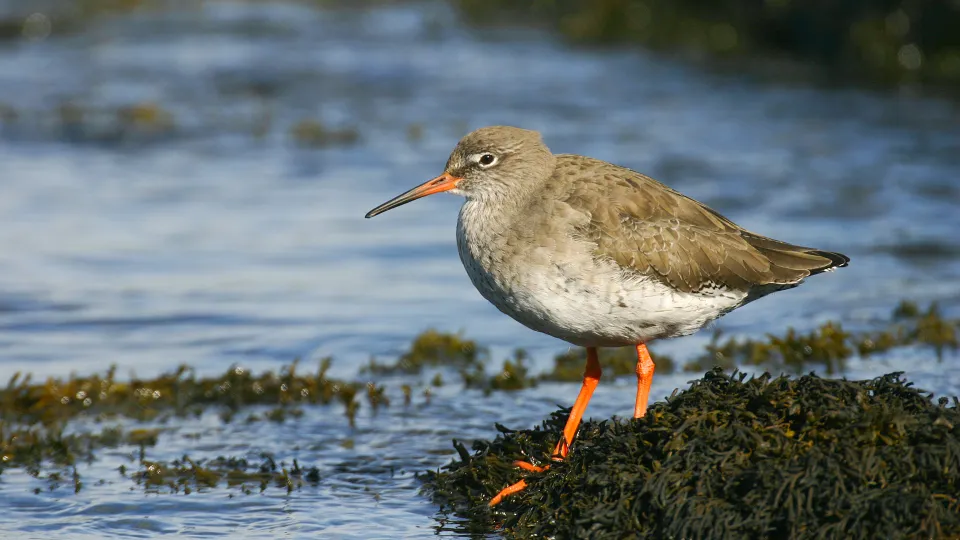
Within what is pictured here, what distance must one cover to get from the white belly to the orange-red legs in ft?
1.10

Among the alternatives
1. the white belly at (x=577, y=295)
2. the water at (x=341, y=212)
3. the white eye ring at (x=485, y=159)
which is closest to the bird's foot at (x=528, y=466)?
the water at (x=341, y=212)

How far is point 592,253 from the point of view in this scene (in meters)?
6.34

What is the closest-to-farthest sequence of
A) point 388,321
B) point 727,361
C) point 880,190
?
point 727,361
point 388,321
point 880,190

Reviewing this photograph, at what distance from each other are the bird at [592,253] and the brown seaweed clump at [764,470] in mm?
506

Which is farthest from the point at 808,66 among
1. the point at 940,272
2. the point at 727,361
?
the point at 727,361

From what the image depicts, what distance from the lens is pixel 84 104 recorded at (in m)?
17.8

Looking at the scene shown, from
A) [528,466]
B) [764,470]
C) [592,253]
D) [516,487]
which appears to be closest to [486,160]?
[592,253]

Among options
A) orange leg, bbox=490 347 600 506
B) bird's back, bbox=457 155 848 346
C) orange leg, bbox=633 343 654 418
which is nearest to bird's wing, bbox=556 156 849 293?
bird's back, bbox=457 155 848 346

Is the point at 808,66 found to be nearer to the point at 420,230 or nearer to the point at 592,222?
the point at 420,230

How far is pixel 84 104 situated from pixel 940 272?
1234 cm

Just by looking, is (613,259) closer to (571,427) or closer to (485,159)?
(571,427)

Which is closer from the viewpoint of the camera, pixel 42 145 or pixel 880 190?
pixel 880 190

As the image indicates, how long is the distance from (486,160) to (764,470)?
255cm

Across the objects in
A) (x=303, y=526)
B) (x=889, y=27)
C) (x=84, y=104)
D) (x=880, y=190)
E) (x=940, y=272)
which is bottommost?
(x=303, y=526)
